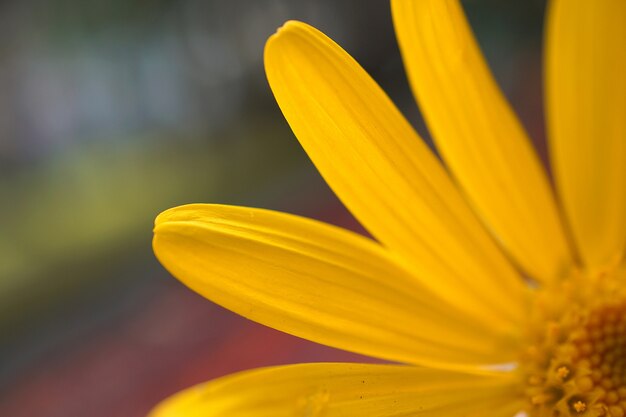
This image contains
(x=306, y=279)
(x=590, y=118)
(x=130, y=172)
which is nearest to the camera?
(x=306, y=279)

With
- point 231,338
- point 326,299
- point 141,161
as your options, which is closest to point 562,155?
point 326,299

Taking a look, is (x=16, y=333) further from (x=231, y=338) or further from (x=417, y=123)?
(x=417, y=123)

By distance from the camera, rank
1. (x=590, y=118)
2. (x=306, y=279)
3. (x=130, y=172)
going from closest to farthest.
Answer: (x=306, y=279) < (x=590, y=118) < (x=130, y=172)

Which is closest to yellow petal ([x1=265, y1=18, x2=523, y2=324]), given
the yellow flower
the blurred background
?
the yellow flower

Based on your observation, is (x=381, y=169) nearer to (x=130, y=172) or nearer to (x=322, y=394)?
(x=322, y=394)

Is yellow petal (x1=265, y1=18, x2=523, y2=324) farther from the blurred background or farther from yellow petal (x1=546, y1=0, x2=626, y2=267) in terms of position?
the blurred background

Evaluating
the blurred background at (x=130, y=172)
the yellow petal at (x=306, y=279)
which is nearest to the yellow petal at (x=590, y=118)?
the yellow petal at (x=306, y=279)

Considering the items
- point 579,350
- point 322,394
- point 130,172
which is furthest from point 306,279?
point 130,172
